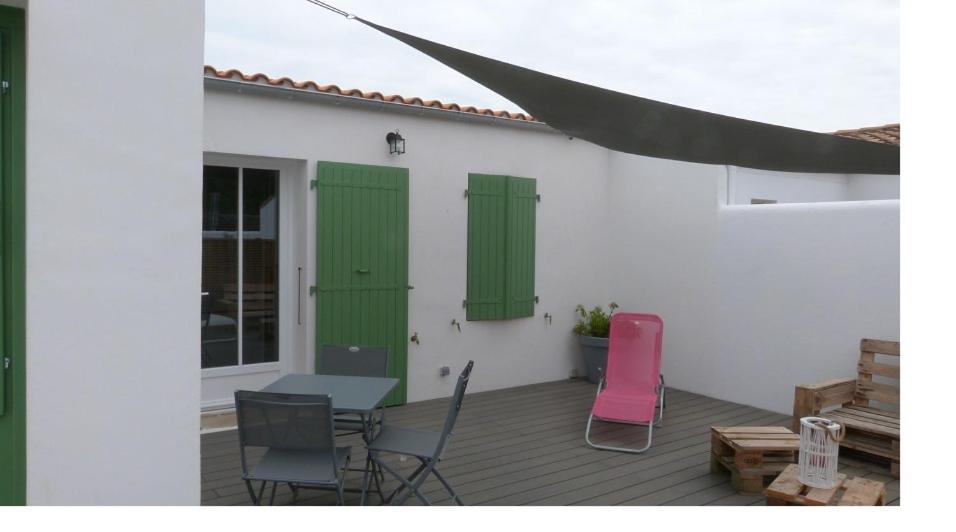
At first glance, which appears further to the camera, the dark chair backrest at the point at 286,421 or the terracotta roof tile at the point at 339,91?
the terracotta roof tile at the point at 339,91

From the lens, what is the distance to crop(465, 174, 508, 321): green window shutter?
717 cm

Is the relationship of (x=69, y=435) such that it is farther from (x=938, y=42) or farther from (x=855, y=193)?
(x=855, y=193)

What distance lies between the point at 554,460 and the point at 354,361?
1.60 meters

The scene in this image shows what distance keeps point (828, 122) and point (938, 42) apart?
13.6m

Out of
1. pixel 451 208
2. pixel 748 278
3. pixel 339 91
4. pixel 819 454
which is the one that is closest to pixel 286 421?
pixel 819 454

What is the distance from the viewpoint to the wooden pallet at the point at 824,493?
3789mm

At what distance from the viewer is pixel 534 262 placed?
302 inches

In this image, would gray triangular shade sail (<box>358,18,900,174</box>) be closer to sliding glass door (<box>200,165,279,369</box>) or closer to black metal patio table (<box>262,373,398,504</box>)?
black metal patio table (<box>262,373,398,504</box>)

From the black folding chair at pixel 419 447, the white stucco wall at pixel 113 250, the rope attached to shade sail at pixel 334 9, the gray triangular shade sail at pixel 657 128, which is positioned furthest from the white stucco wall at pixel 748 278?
the white stucco wall at pixel 113 250

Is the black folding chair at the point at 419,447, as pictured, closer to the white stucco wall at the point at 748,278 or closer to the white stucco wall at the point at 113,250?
the white stucco wall at the point at 113,250

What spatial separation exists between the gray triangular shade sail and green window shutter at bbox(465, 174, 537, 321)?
13.3 feet

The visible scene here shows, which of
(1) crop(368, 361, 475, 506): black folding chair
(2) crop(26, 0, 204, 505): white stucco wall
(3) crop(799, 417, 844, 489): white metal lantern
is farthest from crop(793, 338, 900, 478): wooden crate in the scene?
(2) crop(26, 0, 204, 505): white stucco wall

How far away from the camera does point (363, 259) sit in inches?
252
